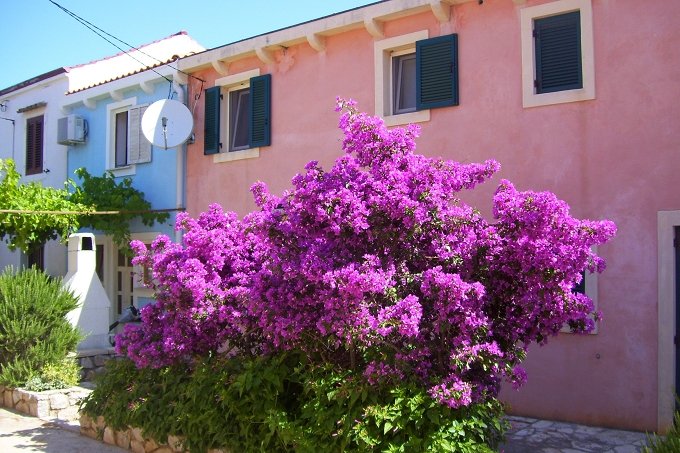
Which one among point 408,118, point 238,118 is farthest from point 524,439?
point 238,118

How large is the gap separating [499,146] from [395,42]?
217 centimetres

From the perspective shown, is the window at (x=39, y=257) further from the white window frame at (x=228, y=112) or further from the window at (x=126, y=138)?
the white window frame at (x=228, y=112)

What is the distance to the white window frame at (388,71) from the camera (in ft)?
29.3

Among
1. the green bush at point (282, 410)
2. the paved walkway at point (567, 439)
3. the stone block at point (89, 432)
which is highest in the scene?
the green bush at point (282, 410)

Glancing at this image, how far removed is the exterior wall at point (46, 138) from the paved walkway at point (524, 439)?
22.5 ft

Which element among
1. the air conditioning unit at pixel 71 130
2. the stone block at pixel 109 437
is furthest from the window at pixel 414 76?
the air conditioning unit at pixel 71 130

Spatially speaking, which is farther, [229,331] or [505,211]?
[229,331]

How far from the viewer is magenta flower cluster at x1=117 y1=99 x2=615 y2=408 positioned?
4.68 metres

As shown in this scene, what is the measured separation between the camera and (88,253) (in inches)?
433

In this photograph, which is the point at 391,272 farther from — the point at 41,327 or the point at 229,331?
the point at 41,327

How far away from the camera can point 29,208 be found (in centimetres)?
1100

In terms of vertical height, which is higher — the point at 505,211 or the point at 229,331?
the point at 505,211

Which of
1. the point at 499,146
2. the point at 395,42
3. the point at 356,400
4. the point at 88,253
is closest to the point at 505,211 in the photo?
the point at 356,400

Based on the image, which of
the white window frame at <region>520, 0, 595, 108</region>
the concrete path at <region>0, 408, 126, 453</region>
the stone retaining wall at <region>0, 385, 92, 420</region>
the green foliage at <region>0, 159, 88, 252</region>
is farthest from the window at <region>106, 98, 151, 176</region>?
the white window frame at <region>520, 0, 595, 108</region>
